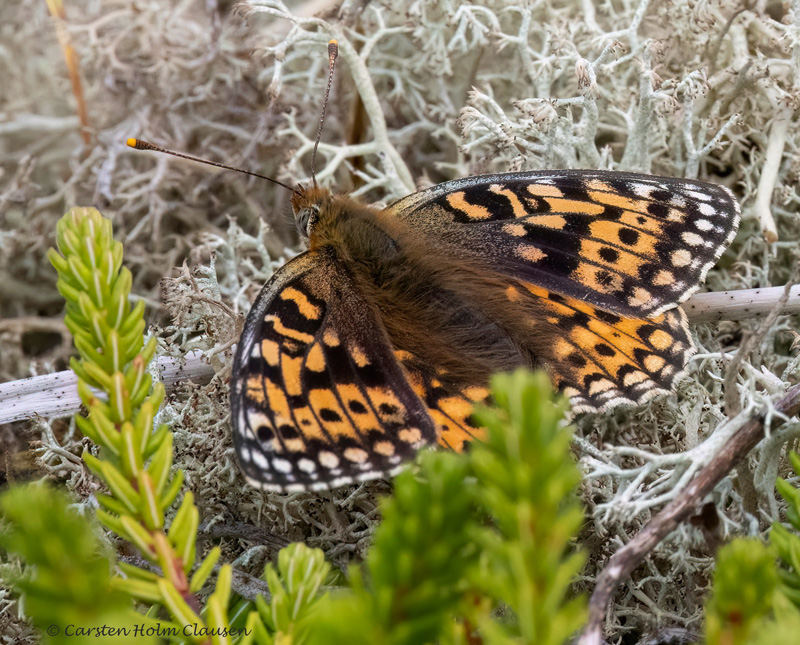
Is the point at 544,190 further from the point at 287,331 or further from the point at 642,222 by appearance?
the point at 287,331

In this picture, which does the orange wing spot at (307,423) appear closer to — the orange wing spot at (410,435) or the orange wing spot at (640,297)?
the orange wing spot at (410,435)

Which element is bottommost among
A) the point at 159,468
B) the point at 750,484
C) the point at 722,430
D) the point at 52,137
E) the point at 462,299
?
the point at 750,484

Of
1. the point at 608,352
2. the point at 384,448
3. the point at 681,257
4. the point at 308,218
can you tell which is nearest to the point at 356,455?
the point at 384,448

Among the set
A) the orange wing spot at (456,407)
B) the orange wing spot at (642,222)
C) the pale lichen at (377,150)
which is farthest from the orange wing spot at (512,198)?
the orange wing spot at (456,407)

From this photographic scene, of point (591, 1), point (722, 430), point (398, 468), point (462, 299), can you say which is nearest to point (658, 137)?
point (591, 1)

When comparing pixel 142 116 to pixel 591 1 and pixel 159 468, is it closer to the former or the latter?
pixel 591 1

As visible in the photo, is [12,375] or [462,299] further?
[12,375]

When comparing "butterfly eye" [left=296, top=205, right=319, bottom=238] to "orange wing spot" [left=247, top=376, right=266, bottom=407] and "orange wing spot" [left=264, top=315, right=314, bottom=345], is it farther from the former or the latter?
"orange wing spot" [left=247, top=376, right=266, bottom=407]

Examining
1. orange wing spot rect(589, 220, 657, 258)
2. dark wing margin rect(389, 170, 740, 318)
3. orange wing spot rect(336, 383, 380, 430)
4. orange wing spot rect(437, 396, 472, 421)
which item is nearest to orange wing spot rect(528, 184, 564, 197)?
dark wing margin rect(389, 170, 740, 318)
